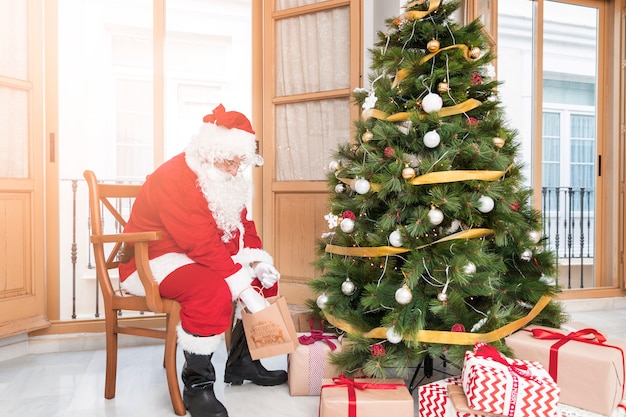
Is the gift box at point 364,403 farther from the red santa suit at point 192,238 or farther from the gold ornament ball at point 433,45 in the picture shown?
the gold ornament ball at point 433,45

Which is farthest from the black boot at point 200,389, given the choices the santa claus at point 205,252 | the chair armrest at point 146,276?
the chair armrest at point 146,276

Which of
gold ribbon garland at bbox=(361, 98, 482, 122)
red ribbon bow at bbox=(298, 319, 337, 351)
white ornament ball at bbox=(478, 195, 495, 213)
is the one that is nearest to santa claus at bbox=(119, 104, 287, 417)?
red ribbon bow at bbox=(298, 319, 337, 351)

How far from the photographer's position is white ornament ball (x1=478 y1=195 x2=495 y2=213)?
1.58m

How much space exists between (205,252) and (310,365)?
1.98 ft

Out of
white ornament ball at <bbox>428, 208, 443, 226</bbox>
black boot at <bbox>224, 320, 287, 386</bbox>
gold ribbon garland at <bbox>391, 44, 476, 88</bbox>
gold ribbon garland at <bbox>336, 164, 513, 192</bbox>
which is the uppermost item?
gold ribbon garland at <bbox>391, 44, 476, 88</bbox>

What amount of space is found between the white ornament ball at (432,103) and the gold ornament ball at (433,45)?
0.60 ft

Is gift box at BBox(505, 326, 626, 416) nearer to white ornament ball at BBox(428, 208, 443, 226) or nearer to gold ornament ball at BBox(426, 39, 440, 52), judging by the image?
white ornament ball at BBox(428, 208, 443, 226)

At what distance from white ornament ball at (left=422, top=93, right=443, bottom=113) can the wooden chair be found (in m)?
1.04

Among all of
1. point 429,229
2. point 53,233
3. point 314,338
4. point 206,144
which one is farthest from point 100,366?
point 429,229

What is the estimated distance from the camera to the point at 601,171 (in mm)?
3752

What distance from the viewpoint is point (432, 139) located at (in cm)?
162

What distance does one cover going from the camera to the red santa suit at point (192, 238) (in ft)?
5.25

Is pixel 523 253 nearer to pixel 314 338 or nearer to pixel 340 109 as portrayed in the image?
pixel 314 338

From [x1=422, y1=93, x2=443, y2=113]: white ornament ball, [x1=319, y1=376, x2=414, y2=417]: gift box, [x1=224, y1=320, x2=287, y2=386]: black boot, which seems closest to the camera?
[x1=319, y1=376, x2=414, y2=417]: gift box
